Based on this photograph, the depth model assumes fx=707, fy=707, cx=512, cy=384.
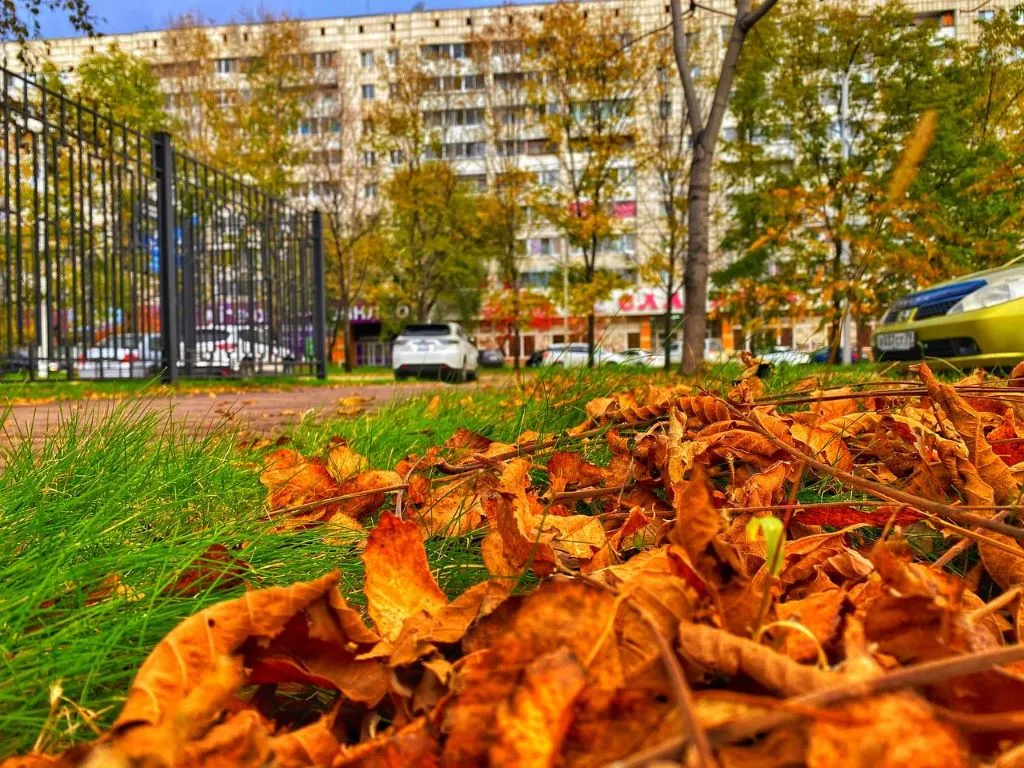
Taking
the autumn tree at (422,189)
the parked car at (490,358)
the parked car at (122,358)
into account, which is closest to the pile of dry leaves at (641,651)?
the parked car at (122,358)

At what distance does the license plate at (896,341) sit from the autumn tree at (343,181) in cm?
2302

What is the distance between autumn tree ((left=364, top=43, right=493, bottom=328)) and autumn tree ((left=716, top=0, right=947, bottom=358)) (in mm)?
10685

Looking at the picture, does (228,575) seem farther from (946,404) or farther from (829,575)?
(946,404)

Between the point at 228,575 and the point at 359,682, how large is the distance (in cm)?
43

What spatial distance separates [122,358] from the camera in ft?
25.8

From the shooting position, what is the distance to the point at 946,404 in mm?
1356

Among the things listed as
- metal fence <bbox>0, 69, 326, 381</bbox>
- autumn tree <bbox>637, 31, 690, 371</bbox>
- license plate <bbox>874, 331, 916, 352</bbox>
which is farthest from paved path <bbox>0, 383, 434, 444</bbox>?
autumn tree <bbox>637, 31, 690, 371</bbox>

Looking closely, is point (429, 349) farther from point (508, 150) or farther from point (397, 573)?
point (397, 573)

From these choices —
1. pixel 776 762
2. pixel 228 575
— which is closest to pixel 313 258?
pixel 228 575

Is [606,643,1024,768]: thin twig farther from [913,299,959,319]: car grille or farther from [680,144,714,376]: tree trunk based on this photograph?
[913,299,959,319]: car grille

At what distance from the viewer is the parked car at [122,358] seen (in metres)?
7.40

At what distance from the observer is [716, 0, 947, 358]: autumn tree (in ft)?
52.5

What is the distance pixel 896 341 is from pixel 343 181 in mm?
25114

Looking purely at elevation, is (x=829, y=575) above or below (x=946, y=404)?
below
